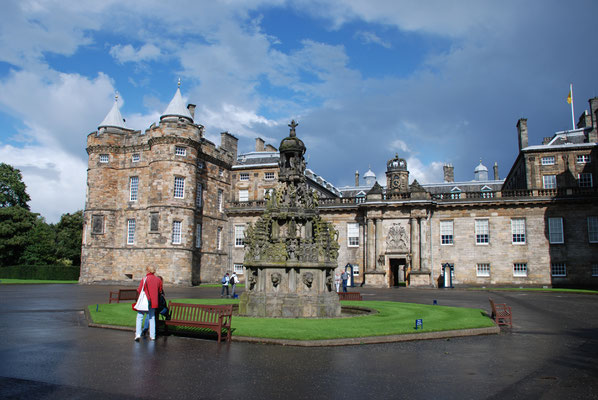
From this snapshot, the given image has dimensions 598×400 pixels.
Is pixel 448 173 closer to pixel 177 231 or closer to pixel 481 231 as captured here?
pixel 481 231

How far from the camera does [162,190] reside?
43.2 meters

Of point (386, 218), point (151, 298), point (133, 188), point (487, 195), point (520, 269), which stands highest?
point (133, 188)

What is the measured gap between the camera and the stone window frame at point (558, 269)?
39906mm

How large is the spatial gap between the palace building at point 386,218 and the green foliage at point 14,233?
14.0 metres

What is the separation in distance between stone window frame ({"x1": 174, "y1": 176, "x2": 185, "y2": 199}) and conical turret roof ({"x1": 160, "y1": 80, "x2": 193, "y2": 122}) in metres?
6.60

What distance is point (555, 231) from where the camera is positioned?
40.5 m

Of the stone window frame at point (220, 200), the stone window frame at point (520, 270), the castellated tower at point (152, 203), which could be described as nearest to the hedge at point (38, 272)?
the castellated tower at point (152, 203)

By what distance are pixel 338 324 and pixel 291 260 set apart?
3071 millimetres

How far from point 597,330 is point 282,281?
953 centimetres

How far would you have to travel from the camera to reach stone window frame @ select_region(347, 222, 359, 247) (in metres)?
45.8

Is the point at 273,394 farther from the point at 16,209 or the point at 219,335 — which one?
the point at 16,209

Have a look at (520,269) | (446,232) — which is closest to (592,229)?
(520,269)

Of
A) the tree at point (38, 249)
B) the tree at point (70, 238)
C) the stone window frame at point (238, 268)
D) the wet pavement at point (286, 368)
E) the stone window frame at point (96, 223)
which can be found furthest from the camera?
Result: the tree at point (70, 238)

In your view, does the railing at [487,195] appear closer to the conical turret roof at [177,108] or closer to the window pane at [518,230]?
the window pane at [518,230]
